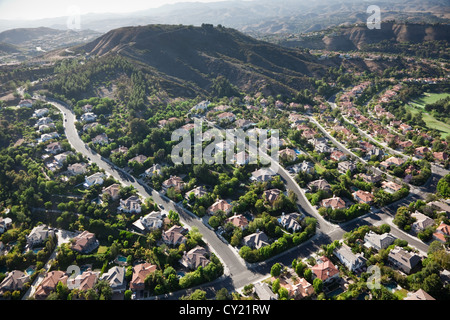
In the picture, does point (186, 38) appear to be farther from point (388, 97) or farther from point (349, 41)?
point (349, 41)

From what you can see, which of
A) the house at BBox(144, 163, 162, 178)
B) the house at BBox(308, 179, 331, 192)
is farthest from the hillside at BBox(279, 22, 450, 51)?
the house at BBox(144, 163, 162, 178)

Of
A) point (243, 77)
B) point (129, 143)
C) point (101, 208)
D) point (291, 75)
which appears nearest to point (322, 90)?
point (291, 75)

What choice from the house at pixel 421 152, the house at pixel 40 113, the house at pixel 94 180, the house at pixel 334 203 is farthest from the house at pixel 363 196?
the house at pixel 40 113

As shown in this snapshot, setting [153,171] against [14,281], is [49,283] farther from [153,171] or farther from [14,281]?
[153,171]

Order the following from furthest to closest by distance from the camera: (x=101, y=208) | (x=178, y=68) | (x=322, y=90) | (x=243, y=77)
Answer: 1. (x=178, y=68)
2. (x=243, y=77)
3. (x=322, y=90)
4. (x=101, y=208)

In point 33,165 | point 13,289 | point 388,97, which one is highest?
point 388,97

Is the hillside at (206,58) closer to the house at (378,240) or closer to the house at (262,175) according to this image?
the house at (262,175)

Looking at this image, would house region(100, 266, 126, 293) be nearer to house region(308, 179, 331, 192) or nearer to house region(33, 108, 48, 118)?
house region(308, 179, 331, 192)

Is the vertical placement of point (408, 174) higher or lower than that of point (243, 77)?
lower
